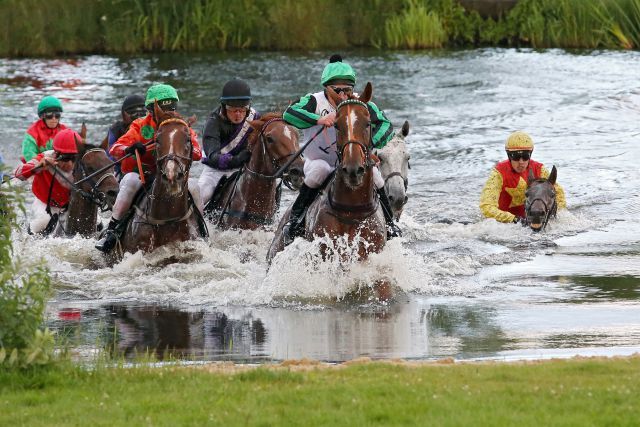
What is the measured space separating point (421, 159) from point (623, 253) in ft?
31.3

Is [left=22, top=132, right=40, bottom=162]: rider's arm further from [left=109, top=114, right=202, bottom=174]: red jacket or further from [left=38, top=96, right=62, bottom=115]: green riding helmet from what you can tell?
[left=109, top=114, right=202, bottom=174]: red jacket

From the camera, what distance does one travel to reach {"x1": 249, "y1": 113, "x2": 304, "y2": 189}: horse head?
47.8 feet

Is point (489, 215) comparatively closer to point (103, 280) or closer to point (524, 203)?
point (524, 203)

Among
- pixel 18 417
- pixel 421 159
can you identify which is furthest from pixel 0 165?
pixel 421 159

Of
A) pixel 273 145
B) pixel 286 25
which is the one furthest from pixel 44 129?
pixel 286 25

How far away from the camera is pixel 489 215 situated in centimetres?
1759

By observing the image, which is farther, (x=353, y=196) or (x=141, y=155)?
(x=141, y=155)

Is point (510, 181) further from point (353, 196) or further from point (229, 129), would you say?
point (353, 196)

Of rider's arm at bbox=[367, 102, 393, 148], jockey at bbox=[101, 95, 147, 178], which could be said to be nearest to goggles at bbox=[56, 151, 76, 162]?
jockey at bbox=[101, 95, 147, 178]

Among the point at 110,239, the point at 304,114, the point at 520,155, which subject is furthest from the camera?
the point at 520,155

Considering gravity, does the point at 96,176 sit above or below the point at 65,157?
below

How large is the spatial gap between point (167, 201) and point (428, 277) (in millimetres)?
2894

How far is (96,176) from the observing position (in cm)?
1545

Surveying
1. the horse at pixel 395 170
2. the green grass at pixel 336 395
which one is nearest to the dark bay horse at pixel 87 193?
the horse at pixel 395 170
